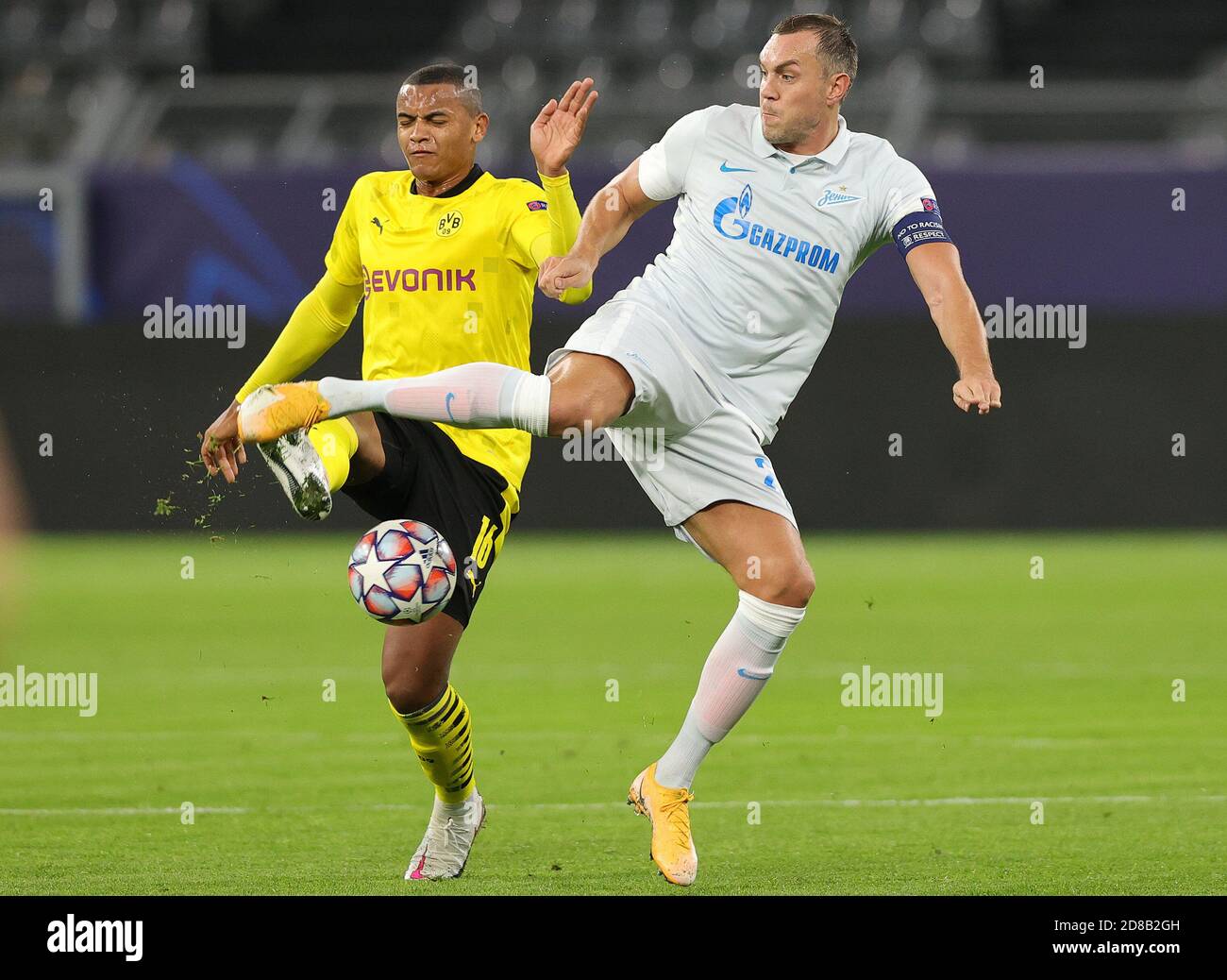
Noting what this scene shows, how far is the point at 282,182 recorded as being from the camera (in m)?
17.1

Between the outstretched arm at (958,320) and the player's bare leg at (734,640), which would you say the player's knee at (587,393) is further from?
the outstretched arm at (958,320)

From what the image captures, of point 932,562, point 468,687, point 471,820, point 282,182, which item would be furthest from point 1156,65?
point 471,820

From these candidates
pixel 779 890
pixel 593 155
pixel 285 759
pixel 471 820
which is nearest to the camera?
pixel 779 890

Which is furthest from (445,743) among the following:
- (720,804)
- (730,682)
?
(720,804)

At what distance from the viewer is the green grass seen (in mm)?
6156

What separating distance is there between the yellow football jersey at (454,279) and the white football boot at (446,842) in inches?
42.6

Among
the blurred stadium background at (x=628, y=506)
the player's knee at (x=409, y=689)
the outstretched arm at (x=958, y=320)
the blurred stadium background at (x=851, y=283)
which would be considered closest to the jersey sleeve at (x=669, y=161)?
the outstretched arm at (x=958, y=320)

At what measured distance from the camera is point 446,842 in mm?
6160

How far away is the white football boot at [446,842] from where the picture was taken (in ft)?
19.8

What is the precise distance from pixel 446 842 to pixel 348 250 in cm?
194

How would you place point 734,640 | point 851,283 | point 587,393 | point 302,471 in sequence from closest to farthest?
point 302,471
point 587,393
point 734,640
point 851,283

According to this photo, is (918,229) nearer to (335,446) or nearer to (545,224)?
(545,224)

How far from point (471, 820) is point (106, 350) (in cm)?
1140

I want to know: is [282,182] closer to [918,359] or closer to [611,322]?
[918,359]
